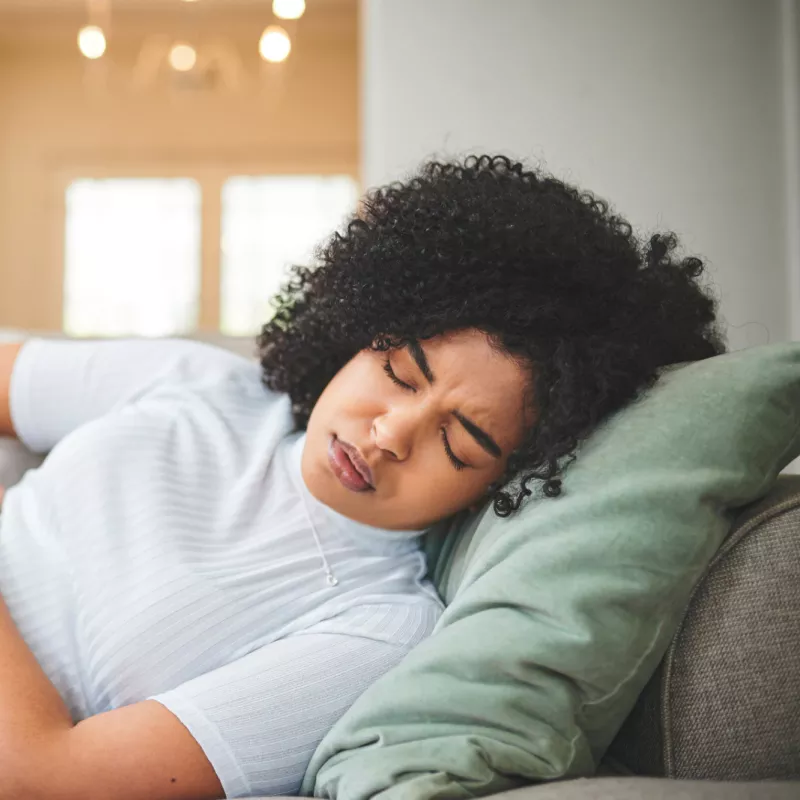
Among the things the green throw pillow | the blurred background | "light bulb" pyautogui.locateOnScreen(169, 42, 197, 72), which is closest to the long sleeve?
the green throw pillow

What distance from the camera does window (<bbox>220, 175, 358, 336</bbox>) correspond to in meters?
6.52

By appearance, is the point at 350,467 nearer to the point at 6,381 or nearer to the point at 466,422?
the point at 466,422

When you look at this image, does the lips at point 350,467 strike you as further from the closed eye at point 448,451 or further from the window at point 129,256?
the window at point 129,256

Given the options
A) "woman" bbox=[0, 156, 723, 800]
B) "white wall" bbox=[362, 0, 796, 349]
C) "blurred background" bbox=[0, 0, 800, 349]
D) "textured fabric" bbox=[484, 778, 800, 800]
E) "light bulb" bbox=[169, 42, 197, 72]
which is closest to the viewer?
"textured fabric" bbox=[484, 778, 800, 800]

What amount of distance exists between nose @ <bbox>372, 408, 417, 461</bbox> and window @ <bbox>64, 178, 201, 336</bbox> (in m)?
5.80

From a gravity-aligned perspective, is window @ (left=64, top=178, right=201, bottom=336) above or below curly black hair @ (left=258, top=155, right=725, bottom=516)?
above

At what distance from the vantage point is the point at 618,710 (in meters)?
0.76

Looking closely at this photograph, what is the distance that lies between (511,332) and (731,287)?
124 centimetres

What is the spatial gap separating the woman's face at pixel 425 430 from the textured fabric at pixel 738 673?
0.27m

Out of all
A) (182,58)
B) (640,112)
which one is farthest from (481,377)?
(182,58)

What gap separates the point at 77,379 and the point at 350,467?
44 cm

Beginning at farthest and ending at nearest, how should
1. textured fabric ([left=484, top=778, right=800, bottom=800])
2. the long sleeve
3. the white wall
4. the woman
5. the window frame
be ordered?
the window frame
the white wall
the long sleeve
the woman
textured fabric ([left=484, top=778, right=800, bottom=800])

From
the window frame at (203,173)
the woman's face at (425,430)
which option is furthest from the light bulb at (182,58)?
the woman's face at (425,430)

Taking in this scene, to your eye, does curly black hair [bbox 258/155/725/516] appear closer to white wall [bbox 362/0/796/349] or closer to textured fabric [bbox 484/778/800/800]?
textured fabric [bbox 484/778/800/800]
